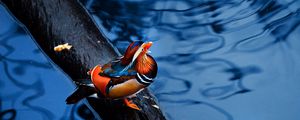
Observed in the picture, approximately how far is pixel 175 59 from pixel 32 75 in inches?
43.3

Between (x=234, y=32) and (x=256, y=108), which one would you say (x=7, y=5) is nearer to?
(x=234, y=32)

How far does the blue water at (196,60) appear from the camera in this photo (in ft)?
9.26

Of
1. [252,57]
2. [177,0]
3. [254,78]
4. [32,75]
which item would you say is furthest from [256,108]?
[32,75]

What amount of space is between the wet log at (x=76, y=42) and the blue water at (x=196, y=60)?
0.33 metres

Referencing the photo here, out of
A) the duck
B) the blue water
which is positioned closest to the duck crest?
the duck

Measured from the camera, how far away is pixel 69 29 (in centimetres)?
257

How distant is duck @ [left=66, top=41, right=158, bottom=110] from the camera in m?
1.89

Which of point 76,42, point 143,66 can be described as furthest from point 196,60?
point 143,66

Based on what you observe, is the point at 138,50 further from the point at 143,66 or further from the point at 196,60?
the point at 196,60

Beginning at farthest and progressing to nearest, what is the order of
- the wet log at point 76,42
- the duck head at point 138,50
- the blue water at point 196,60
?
the blue water at point 196,60
the wet log at point 76,42
the duck head at point 138,50

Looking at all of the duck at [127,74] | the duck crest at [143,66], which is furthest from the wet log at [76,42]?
the duck crest at [143,66]

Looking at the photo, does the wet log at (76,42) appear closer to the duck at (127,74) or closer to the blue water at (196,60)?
the duck at (127,74)

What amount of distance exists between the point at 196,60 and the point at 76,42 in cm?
109

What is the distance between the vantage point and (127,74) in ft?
6.30
